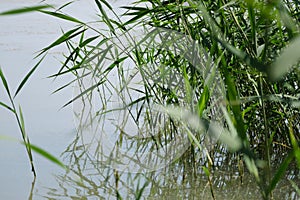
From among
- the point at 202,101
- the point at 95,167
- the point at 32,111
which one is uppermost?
the point at 32,111

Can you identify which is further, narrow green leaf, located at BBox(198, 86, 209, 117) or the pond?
the pond

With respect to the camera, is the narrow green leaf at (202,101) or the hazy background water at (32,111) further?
the hazy background water at (32,111)

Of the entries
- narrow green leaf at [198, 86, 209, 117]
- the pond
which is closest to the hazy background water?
the pond

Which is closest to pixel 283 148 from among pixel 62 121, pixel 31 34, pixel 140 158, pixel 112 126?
pixel 140 158

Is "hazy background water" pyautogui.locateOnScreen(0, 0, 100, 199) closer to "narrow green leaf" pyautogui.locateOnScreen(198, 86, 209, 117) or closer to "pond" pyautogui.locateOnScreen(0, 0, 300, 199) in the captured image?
"pond" pyautogui.locateOnScreen(0, 0, 300, 199)

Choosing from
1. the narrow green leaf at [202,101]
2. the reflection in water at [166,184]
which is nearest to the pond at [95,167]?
the reflection in water at [166,184]

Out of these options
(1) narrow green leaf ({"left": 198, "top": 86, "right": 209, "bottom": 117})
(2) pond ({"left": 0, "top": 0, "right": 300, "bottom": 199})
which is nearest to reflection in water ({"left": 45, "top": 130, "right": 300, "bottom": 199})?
→ (2) pond ({"left": 0, "top": 0, "right": 300, "bottom": 199})

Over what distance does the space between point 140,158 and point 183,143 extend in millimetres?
125

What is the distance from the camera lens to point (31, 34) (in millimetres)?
3760

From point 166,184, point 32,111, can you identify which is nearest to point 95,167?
point 166,184

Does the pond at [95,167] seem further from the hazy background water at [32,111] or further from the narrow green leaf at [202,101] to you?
the narrow green leaf at [202,101]

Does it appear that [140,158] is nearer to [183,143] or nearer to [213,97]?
[183,143]

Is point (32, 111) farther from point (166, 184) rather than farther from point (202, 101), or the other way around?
point (202, 101)

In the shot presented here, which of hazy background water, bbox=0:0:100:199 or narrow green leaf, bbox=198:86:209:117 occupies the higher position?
hazy background water, bbox=0:0:100:199
